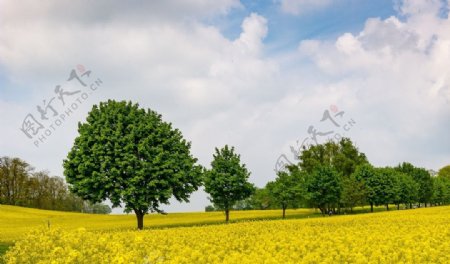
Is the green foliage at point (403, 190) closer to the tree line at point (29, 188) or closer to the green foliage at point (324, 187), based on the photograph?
the green foliage at point (324, 187)

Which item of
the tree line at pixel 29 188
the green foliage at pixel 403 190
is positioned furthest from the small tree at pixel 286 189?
the tree line at pixel 29 188

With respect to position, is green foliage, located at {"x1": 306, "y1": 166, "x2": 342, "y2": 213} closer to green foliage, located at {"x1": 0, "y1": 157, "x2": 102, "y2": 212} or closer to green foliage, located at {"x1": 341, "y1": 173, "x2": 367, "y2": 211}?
green foliage, located at {"x1": 341, "y1": 173, "x2": 367, "y2": 211}

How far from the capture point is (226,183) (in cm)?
5884

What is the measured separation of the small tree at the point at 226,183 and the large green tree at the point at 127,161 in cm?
944

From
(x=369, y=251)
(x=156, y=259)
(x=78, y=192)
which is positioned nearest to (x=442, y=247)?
(x=369, y=251)

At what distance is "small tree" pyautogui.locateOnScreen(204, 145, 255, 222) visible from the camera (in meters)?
58.7

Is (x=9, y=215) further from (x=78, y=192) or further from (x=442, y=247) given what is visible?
(x=442, y=247)

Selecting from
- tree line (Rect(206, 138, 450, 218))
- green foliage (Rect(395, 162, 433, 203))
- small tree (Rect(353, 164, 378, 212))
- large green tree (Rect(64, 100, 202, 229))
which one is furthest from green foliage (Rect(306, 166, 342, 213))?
green foliage (Rect(395, 162, 433, 203))

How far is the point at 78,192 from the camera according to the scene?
4672 centimetres

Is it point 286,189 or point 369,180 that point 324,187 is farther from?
point 369,180

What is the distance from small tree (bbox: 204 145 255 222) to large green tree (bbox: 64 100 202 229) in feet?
31.0

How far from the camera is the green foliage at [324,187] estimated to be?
253 feet

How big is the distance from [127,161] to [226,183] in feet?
57.4

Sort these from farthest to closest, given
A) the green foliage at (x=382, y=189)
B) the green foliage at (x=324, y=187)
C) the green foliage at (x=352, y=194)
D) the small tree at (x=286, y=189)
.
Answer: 1. the green foliage at (x=382, y=189)
2. the green foliage at (x=352, y=194)
3. the small tree at (x=286, y=189)
4. the green foliage at (x=324, y=187)
